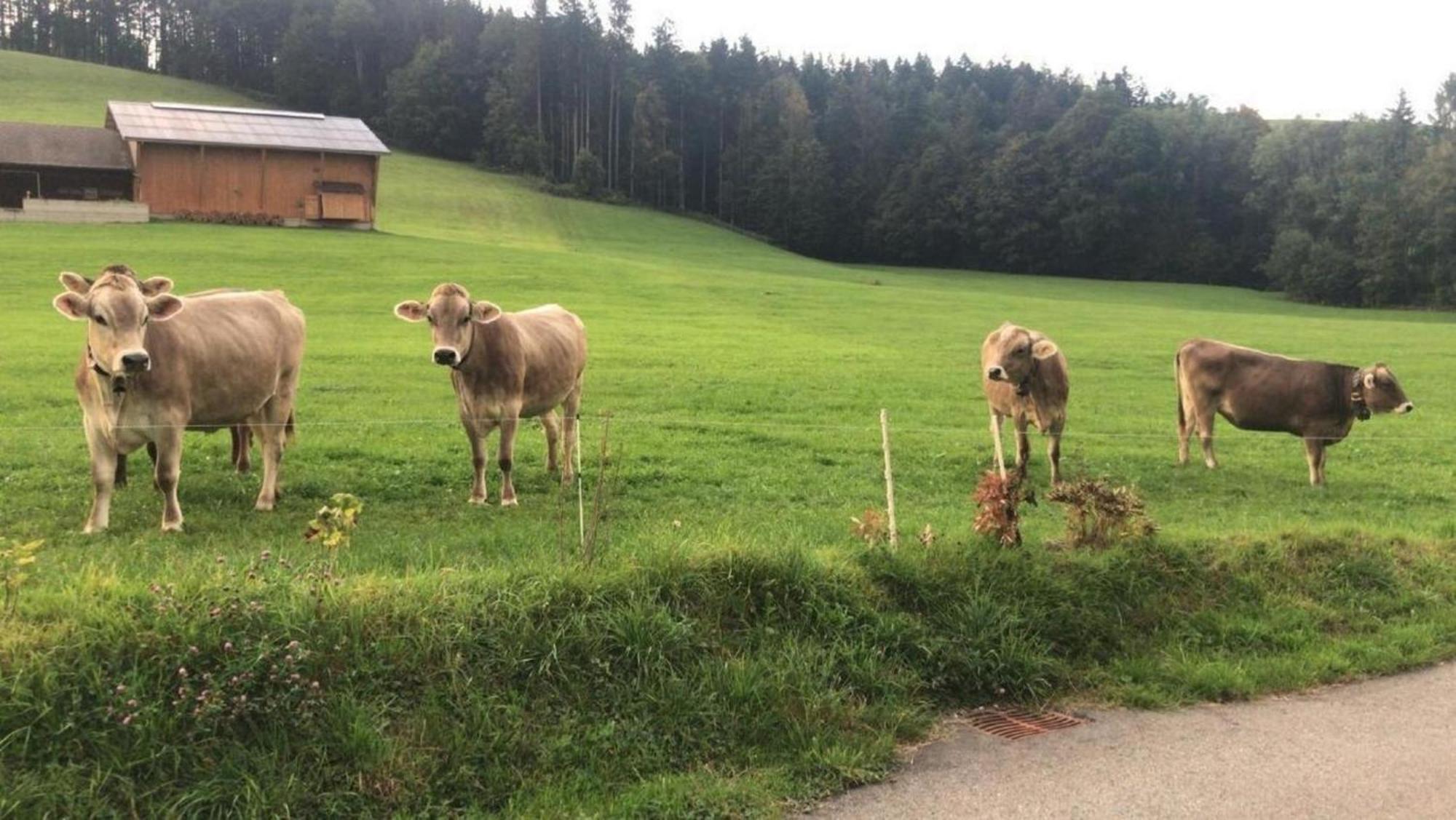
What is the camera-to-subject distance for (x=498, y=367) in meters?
11.6

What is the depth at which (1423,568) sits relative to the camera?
352 inches

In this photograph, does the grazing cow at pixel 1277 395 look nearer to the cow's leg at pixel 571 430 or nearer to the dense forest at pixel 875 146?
the cow's leg at pixel 571 430

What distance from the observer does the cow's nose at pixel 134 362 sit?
8.34 meters

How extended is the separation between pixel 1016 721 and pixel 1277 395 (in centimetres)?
1122

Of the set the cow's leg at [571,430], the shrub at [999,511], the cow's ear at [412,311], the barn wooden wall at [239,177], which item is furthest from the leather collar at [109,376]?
the barn wooden wall at [239,177]

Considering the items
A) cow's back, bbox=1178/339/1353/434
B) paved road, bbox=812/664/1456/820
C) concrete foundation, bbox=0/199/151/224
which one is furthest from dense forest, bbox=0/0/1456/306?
paved road, bbox=812/664/1456/820

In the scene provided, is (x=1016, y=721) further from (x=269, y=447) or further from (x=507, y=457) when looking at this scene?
(x=269, y=447)

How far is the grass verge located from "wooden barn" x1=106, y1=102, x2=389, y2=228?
54.2m

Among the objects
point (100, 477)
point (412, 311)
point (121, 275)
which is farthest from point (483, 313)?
point (100, 477)

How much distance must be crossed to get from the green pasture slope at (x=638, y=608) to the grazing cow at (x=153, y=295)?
41cm

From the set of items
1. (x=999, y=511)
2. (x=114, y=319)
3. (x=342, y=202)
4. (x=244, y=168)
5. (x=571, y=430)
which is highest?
(x=244, y=168)

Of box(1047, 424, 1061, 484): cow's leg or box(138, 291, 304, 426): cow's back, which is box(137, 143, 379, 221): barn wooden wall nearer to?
box(138, 291, 304, 426): cow's back

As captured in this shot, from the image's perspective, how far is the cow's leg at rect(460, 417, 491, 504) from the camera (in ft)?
36.4

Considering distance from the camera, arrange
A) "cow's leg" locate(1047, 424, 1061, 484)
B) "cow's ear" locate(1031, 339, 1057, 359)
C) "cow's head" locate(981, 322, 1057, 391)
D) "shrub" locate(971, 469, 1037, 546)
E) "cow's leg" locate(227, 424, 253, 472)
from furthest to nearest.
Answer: "cow's leg" locate(1047, 424, 1061, 484) < "cow's head" locate(981, 322, 1057, 391) < "cow's ear" locate(1031, 339, 1057, 359) < "cow's leg" locate(227, 424, 253, 472) < "shrub" locate(971, 469, 1037, 546)
